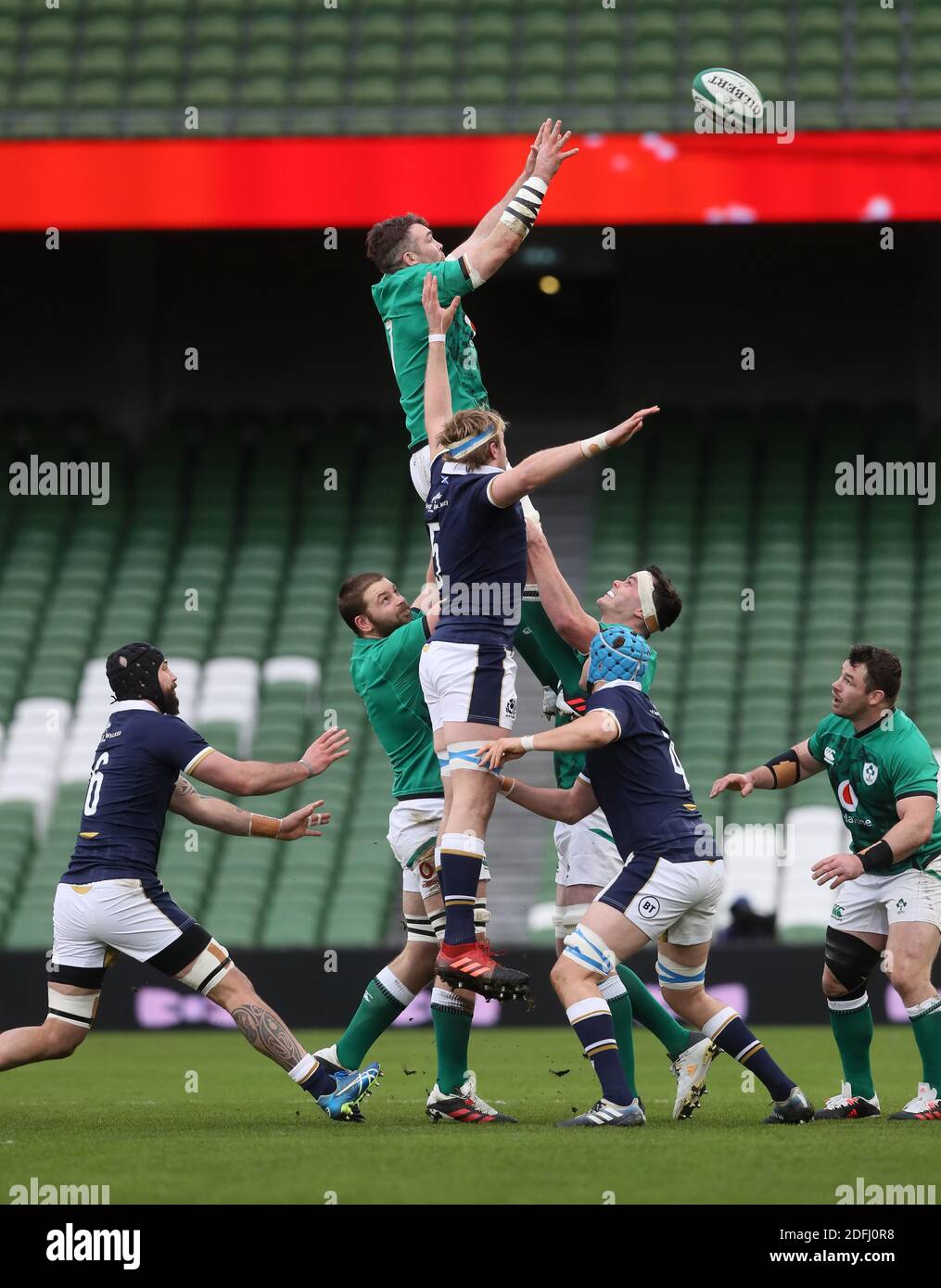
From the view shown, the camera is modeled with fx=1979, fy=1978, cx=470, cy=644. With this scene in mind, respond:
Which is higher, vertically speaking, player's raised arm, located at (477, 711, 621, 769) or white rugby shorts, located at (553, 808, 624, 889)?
player's raised arm, located at (477, 711, 621, 769)

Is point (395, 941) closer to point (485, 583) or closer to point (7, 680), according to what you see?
point (7, 680)

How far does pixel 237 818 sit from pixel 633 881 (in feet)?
5.96

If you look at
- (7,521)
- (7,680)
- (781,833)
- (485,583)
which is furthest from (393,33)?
(485,583)

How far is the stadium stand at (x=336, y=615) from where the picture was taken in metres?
16.2

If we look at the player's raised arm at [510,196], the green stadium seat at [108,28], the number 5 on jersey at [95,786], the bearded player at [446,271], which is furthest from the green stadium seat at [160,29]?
the number 5 on jersey at [95,786]

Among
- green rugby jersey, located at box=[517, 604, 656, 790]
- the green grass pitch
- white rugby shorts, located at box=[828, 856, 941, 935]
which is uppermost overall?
green rugby jersey, located at box=[517, 604, 656, 790]

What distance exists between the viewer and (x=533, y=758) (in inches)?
706

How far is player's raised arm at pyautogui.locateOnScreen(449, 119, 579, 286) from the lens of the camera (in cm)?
850

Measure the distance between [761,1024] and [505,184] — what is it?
7.69 metres

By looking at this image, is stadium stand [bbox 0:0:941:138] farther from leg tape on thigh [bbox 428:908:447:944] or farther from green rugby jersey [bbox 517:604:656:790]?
leg tape on thigh [bbox 428:908:447:944]

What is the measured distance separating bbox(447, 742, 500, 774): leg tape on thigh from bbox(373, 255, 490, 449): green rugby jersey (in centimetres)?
162

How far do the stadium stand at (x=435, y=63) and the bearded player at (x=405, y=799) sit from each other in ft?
33.2

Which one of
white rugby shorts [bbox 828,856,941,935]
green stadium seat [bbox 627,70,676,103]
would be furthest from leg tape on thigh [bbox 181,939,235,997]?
green stadium seat [bbox 627,70,676,103]

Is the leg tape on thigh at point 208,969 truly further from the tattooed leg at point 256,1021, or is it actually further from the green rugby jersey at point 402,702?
the green rugby jersey at point 402,702
